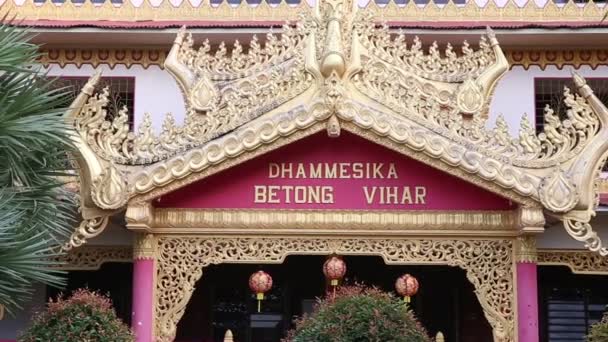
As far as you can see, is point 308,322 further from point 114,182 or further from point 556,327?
point 556,327

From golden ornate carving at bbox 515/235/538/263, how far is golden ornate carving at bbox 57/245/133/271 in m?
5.70

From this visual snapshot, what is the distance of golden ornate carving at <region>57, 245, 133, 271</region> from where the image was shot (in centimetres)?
1478

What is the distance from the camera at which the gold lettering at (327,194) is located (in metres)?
13.7

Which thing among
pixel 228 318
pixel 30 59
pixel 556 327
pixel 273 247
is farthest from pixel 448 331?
pixel 30 59

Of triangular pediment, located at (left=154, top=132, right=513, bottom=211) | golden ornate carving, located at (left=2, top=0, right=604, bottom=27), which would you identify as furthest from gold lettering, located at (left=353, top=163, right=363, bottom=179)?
golden ornate carving, located at (left=2, top=0, right=604, bottom=27)

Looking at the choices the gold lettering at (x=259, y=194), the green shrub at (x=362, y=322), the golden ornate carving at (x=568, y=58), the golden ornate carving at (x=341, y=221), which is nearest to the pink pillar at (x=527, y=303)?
the golden ornate carving at (x=341, y=221)

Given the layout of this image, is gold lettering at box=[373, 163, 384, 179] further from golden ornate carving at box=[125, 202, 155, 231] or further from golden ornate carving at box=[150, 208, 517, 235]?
golden ornate carving at box=[125, 202, 155, 231]

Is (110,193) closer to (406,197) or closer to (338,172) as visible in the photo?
(338,172)

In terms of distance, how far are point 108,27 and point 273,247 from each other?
16.6 ft

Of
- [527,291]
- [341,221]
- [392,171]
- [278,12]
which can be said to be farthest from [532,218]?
[278,12]

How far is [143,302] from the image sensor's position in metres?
13.3

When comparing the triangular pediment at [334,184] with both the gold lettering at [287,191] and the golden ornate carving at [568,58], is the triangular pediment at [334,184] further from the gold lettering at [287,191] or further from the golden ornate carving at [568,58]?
the golden ornate carving at [568,58]

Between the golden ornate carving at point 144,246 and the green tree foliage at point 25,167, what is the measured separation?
1.23 m

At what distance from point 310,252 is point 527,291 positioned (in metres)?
3.01
